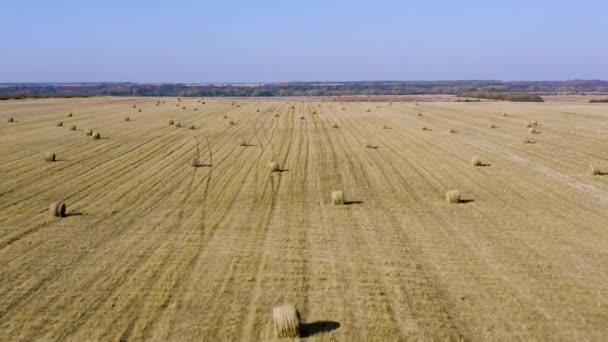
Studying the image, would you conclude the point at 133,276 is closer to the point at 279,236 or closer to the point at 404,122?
the point at 279,236

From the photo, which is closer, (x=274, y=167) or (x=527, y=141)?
(x=274, y=167)

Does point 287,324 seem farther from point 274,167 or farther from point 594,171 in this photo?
point 594,171

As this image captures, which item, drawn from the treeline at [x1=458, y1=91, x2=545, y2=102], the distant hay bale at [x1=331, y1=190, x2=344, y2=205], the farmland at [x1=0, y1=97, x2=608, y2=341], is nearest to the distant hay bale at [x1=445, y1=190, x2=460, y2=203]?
the farmland at [x1=0, y1=97, x2=608, y2=341]

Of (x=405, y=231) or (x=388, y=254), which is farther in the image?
(x=405, y=231)

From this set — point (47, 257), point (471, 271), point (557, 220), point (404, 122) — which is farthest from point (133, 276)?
point (404, 122)

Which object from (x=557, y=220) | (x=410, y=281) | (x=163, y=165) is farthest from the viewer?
(x=163, y=165)

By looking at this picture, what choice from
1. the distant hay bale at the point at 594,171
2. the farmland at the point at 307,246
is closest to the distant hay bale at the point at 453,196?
the farmland at the point at 307,246

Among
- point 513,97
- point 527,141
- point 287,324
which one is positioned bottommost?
point 513,97

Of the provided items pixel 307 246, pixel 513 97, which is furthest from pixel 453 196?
pixel 513 97
